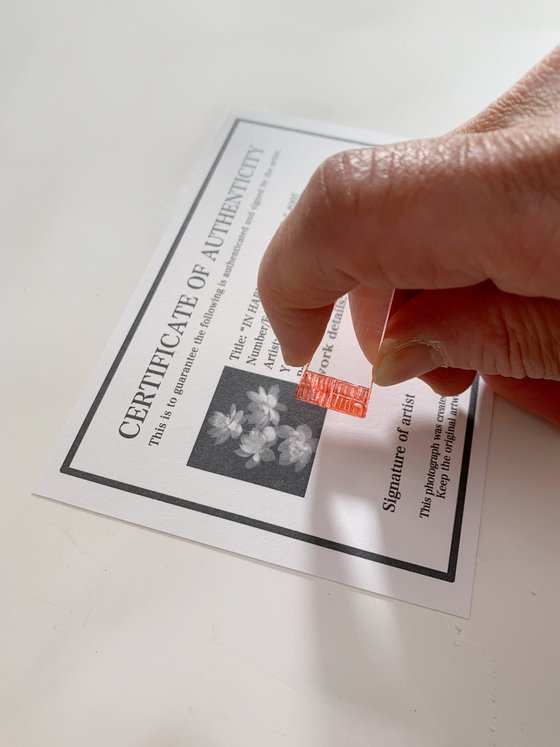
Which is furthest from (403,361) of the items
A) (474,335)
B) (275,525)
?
(275,525)

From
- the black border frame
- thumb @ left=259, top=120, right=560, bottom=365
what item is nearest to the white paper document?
the black border frame

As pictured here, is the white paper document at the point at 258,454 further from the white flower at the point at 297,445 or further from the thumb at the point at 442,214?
the thumb at the point at 442,214

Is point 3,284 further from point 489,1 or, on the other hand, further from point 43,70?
point 489,1

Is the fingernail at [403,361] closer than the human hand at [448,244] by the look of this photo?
No

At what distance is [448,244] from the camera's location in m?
0.40

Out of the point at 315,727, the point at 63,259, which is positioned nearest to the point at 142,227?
the point at 63,259

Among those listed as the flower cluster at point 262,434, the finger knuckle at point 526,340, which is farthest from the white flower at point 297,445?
the finger knuckle at point 526,340

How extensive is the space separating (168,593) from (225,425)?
14cm

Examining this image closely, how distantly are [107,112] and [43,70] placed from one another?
0.42ft

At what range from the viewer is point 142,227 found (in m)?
0.69

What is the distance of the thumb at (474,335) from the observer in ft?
1.57

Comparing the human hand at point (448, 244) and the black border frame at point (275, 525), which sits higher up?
the human hand at point (448, 244)

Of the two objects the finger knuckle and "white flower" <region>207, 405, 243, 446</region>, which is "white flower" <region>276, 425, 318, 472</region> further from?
the finger knuckle

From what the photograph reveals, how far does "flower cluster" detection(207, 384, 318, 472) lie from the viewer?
0.54 m
